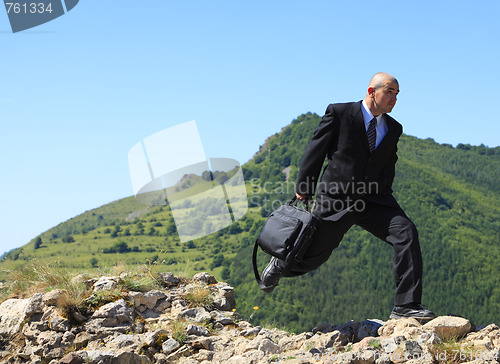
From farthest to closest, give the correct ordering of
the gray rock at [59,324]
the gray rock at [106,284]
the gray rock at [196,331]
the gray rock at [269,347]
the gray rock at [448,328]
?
the gray rock at [106,284] < the gray rock at [59,324] < the gray rock at [196,331] < the gray rock at [269,347] < the gray rock at [448,328]

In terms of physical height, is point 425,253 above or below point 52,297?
below

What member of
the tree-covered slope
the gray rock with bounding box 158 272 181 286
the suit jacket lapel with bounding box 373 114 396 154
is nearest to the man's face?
the suit jacket lapel with bounding box 373 114 396 154

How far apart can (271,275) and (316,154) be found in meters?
1.34

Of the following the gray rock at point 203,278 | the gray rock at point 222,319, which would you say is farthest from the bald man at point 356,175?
the gray rock at point 203,278

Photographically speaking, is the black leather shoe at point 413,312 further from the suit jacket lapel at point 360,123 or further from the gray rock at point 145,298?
the gray rock at point 145,298

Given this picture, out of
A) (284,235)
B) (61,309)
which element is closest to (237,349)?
(284,235)

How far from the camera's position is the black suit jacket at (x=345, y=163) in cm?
521

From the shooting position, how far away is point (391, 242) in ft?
16.8

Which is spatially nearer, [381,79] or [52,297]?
[381,79]

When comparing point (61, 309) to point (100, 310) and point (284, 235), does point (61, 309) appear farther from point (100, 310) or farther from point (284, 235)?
point (284, 235)

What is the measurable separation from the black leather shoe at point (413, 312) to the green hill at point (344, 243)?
47.4 meters

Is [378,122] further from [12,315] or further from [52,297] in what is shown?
[12,315]

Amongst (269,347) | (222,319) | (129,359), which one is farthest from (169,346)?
(269,347)

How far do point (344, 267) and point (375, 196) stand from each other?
8604 centimetres
